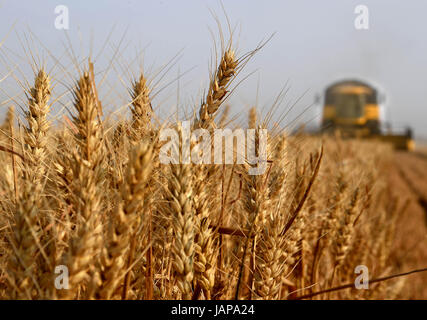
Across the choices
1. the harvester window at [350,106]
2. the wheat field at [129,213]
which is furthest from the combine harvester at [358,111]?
the wheat field at [129,213]

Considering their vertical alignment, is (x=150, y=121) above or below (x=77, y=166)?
above

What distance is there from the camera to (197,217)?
1070mm

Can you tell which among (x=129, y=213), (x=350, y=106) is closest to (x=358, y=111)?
(x=350, y=106)

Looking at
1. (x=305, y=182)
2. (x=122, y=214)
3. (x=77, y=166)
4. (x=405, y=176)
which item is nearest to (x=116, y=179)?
(x=77, y=166)

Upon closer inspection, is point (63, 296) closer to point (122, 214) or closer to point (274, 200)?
point (122, 214)

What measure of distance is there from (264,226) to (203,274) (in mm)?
231

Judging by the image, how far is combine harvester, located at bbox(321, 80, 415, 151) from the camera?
63.6 ft

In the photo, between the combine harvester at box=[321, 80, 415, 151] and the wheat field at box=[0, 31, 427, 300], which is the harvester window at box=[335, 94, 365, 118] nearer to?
the combine harvester at box=[321, 80, 415, 151]

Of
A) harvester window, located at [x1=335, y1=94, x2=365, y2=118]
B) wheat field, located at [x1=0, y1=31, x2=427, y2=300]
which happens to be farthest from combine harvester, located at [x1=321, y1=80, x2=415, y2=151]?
wheat field, located at [x1=0, y1=31, x2=427, y2=300]

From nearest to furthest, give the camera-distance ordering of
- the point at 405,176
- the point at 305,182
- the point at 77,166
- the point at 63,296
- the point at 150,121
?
1. the point at 63,296
2. the point at 77,166
3. the point at 150,121
4. the point at 305,182
5. the point at 405,176

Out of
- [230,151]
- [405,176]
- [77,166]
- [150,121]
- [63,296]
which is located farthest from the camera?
[405,176]

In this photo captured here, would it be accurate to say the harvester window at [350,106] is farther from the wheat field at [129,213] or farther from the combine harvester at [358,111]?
the wheat field at [129,213]

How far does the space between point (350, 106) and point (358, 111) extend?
18.7 inches
